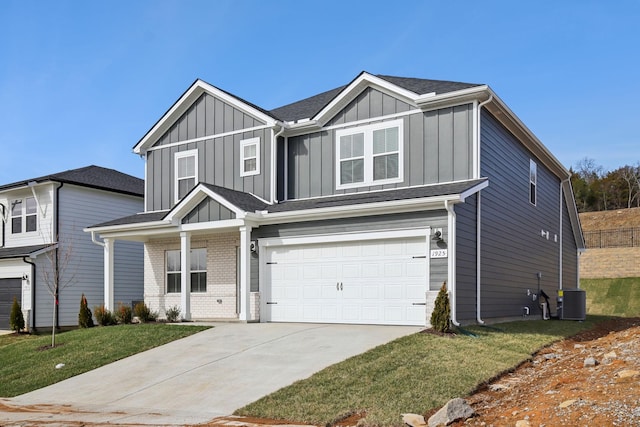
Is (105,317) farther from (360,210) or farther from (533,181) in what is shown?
(533,181)

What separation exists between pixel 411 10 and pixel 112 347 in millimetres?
10338

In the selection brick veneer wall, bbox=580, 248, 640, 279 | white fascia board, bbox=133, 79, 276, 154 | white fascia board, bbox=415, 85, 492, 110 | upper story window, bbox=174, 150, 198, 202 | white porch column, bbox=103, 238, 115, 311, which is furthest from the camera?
brick veneer wall, bbox=580, 248, 640, 279

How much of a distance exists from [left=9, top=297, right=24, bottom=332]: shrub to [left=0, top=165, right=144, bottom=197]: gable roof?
459 cm

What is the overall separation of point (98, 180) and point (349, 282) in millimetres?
14020

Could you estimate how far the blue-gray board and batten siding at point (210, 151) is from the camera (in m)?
17.6

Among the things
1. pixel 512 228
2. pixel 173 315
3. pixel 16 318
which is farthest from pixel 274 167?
pixel 16 318

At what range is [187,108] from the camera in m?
19.3

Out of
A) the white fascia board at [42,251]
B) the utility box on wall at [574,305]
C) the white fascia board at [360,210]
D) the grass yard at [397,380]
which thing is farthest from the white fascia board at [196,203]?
the utility box on wall at [574,305]

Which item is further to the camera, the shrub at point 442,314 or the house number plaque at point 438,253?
the house number plaque at point 438,253

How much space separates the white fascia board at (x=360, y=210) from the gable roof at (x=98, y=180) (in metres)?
10.2

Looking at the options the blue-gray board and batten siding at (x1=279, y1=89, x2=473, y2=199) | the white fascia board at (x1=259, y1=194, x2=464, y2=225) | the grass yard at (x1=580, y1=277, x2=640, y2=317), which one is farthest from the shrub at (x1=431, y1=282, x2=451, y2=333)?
the grass yard at (x1=580, y1=277, x2=640, y2=317)

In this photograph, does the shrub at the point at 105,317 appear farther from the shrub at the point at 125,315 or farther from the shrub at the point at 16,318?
the shrub at the point at 16,318

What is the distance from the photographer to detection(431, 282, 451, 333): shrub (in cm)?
1229

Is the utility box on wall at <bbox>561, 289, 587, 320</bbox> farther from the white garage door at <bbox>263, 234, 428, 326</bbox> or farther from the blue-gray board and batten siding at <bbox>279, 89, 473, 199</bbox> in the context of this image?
the white garage door at <bbox>263, 234, 428, 326</bbox>
